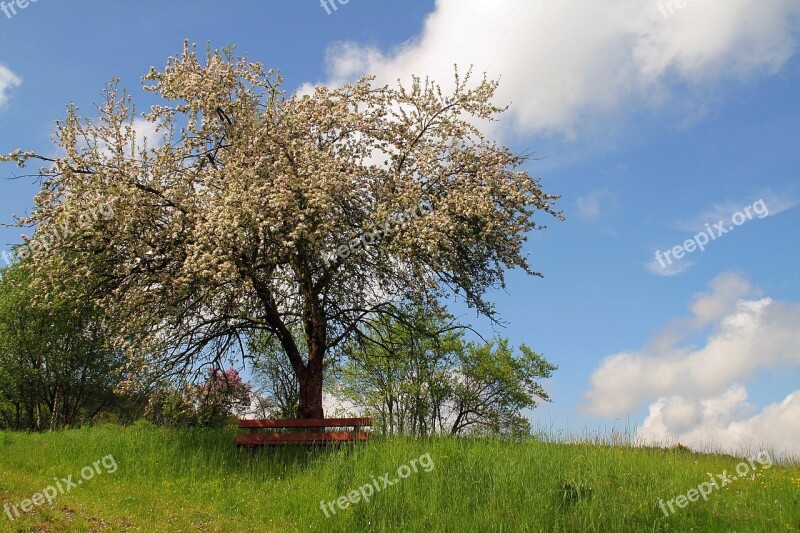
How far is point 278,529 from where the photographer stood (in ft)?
44.1

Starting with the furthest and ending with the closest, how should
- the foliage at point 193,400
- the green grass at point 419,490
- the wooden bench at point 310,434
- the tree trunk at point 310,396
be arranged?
the foliage at point 193,400 < the tree trunk at point 310,396 < the wooden bench at point 310,434 < the green grass at point 419,490

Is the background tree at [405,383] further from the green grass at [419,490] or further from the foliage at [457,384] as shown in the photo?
the green grass at [419,490]

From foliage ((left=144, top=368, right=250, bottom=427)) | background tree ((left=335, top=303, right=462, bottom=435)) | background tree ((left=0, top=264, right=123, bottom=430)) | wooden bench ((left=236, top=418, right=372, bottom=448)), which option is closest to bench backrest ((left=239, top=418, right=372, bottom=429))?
wooden bench ((left=236, top=418, right=372, bottom=448))

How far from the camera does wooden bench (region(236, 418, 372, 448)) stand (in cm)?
1761

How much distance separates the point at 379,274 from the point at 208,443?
745 cm

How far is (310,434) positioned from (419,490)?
17.4 ft

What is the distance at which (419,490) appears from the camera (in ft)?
44.8

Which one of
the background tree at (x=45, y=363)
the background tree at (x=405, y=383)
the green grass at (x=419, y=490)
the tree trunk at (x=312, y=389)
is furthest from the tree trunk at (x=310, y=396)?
the background tree at (x=45, y=363)

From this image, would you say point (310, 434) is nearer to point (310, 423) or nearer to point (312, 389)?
point (310, 423)

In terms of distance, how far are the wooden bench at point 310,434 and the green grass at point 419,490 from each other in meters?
0.29

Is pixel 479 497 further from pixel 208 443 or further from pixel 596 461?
pixel 208 443

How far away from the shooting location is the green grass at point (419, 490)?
39.5 feet

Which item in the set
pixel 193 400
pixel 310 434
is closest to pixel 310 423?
pixel 310 434

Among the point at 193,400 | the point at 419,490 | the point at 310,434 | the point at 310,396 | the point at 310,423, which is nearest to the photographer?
the point at 419,490
